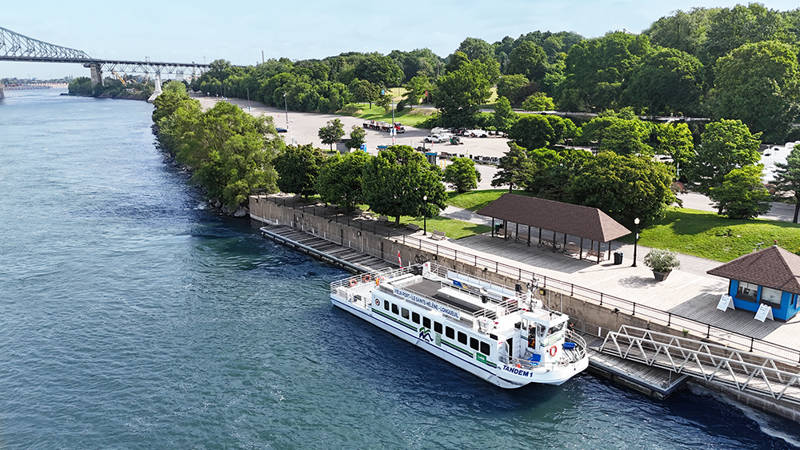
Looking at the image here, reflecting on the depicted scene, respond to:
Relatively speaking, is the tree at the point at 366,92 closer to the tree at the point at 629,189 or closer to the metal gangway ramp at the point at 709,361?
the tree at the point at 629,189

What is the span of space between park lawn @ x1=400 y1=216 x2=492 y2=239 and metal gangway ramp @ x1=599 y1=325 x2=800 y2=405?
2277 centimetres

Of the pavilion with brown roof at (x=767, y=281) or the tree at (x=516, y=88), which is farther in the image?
the tree at (x=516, y=88)

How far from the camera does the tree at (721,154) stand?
63.2m

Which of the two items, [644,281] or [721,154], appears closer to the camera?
[644,281]

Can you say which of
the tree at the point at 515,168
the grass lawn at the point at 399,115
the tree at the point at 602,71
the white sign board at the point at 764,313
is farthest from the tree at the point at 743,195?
the grass lawn at the point at 399,115

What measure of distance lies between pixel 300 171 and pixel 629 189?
133 feet

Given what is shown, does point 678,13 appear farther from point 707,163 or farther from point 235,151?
point 235,151

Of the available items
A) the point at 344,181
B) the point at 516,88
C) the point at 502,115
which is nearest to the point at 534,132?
the point at 502,115

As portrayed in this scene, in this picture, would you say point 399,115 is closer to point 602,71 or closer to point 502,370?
point 602,71

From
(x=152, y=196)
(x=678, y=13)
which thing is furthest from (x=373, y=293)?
(x=678, y=13)

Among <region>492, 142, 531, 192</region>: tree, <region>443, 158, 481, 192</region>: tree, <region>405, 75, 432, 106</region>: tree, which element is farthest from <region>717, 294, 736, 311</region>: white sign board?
<region>405, 75, 432, 106</region>: tree

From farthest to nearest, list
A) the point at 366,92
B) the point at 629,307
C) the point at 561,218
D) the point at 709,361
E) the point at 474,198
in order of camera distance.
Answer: the point at 366,92 → the point at 474,198 → the point at 561,218 → the point at 629,307 → the point at 709,361

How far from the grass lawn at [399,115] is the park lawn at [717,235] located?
103116 mm

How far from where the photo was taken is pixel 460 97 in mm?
135500
